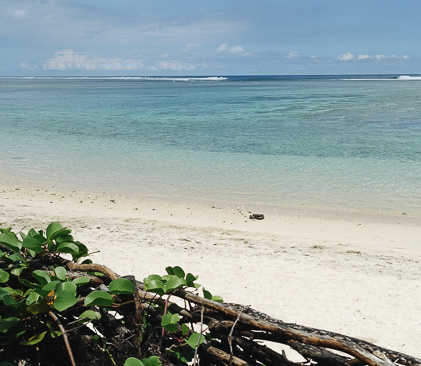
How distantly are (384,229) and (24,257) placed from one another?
9.08 m

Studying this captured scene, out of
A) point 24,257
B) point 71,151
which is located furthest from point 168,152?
point 24,257

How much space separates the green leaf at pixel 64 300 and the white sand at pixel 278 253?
3.44m

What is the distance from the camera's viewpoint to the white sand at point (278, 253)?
4.86 m

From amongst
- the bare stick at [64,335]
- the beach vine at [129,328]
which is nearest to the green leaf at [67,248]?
the beach vine at [129,328]

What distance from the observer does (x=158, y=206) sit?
11422mm

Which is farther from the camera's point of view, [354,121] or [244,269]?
[354,121]

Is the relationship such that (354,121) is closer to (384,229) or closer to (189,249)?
(384,229)

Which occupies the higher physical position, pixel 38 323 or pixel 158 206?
pixel 38 323

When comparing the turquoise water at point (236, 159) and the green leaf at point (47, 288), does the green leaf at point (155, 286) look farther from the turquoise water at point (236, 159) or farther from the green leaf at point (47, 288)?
the turquoise water at point (236, 159)

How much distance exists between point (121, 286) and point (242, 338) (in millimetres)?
477

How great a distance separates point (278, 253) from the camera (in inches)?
279

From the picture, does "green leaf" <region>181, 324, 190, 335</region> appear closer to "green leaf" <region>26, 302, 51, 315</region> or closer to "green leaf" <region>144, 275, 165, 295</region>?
"green leaf" <region>144, 275, 165, 295</region>

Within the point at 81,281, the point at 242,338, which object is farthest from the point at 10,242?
the point at 242,338

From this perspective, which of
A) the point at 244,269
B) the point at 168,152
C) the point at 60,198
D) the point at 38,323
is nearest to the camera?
the point at 38,323
